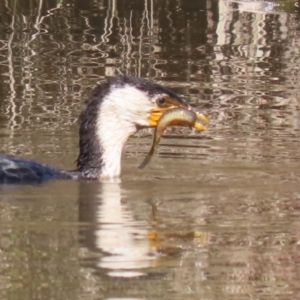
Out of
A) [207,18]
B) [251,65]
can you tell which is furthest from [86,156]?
[207,18]

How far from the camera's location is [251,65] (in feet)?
47.5

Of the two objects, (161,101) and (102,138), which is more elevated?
(161,101)

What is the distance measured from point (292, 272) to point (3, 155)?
3174 millimetres

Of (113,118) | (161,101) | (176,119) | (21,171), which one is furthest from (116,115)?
(21,171)

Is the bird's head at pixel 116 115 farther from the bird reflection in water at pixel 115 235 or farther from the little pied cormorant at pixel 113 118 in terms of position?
the bird reflection in water at pixel 115 235

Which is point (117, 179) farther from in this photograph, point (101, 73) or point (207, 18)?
point (207, 18)

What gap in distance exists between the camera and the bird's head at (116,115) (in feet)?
30.9

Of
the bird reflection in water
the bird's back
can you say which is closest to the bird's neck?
the bird's back

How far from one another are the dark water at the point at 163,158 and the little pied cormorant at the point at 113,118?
0.22 metres

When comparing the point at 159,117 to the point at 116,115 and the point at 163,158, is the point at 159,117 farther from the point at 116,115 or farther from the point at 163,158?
the point at 163,158

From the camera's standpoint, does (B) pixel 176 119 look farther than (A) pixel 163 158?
No

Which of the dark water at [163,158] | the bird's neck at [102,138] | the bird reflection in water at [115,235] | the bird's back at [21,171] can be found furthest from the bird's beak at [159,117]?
the bird's back at [21,171]

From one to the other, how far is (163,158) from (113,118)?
2.87 feet

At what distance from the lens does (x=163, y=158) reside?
10211mm
